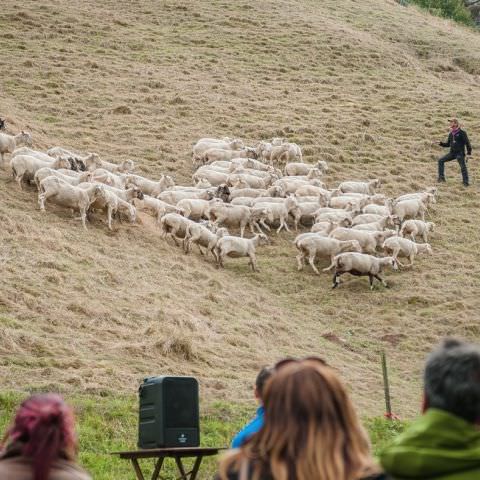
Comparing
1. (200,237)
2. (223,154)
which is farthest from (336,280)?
(223,154)

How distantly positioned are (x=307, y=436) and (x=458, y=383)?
674 mm

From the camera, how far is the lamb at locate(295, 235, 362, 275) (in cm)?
2552

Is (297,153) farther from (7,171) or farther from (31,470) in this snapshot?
(31,470)

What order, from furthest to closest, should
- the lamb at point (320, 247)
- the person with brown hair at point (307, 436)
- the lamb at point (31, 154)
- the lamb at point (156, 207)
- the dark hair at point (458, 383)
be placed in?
the lamb at point (156, 207) < the lamb at point (31, 154) < the lamb at point (320, 247) < the person with brown hair at point (307, 436) < the dark hair at point (458, 383)

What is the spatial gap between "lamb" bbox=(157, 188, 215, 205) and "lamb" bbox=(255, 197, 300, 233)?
1.46 m

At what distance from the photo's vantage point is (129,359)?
1616 centimetres

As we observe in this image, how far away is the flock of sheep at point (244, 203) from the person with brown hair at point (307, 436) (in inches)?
804

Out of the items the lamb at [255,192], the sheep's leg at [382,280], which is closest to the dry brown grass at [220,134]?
the sheep's leg at [382,280]

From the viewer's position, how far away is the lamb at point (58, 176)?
81.8 ft

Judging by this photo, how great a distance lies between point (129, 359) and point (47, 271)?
4.26 meters

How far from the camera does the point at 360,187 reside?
31.6m

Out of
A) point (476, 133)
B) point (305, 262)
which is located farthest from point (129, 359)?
point (476, 133)

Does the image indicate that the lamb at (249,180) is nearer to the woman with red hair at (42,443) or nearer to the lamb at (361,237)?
the lamb at (361,237)

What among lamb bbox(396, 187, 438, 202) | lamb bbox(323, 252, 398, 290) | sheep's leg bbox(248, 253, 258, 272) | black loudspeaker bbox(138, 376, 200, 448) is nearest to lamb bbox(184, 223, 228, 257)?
sheep's leg bbox(248, 253, 258, 272)
